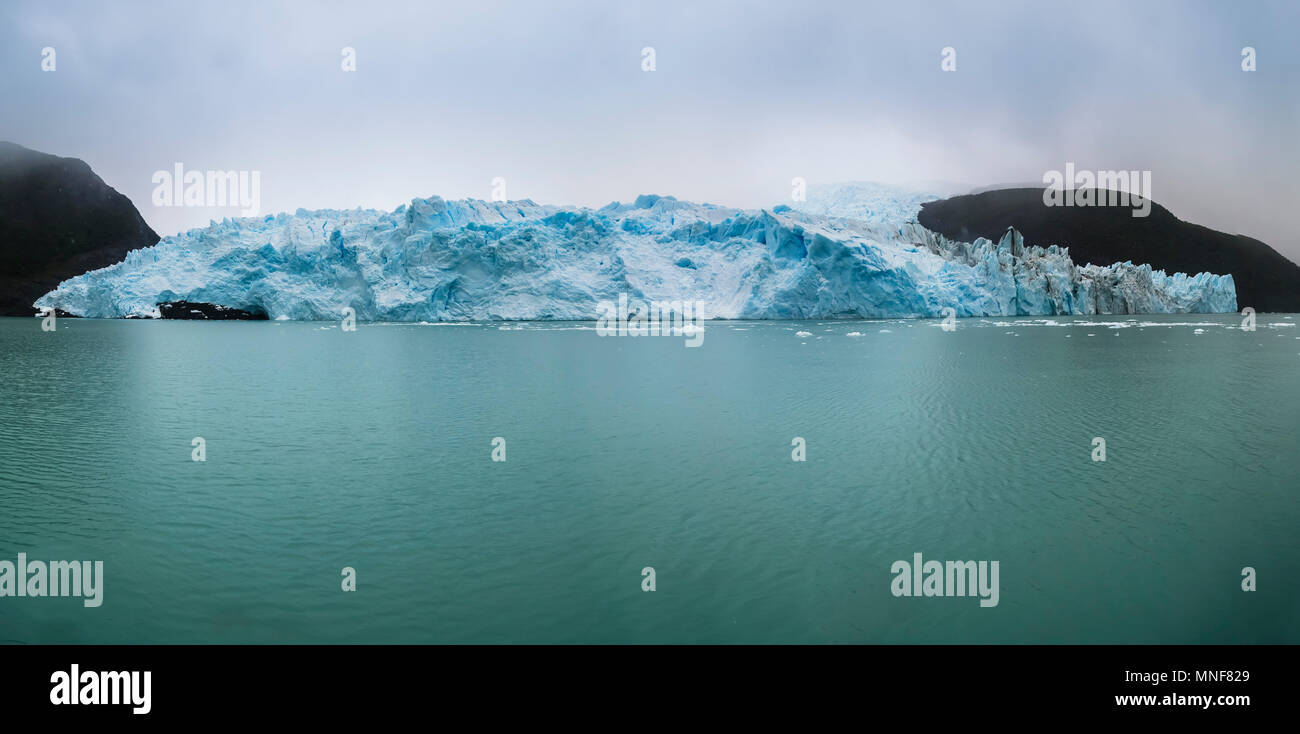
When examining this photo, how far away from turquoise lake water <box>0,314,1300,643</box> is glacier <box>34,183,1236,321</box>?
29.6m

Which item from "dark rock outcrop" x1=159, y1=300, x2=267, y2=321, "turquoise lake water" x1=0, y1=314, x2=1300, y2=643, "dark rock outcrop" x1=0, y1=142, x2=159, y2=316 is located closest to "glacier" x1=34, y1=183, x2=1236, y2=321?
"dark rock outcrop" x1=159, y1=300, x2=267, y2=321

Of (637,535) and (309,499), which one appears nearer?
(637,535)

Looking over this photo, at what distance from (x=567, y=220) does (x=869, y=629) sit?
45115mm

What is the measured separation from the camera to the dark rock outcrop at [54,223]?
3226 inches

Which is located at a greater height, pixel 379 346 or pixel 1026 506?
pixel 379 346

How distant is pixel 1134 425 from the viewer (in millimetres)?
11141

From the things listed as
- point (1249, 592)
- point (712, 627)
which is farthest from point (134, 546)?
point (1249, 592)

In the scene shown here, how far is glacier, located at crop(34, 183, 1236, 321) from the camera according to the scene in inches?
1738

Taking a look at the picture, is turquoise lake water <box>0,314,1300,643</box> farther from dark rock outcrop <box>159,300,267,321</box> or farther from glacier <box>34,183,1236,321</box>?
dark rock outcrop <box>159,300,267,321</box>

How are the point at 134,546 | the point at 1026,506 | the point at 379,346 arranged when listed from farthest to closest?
1. the point at 379,346
2. the point at 1026,506
3. the point at 134,546

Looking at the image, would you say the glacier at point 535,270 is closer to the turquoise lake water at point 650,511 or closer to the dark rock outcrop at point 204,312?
the dark rock outcrop at point 204,312

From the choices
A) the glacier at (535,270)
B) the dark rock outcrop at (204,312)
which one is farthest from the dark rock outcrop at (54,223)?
the dark rock outcrop at (204,312)
